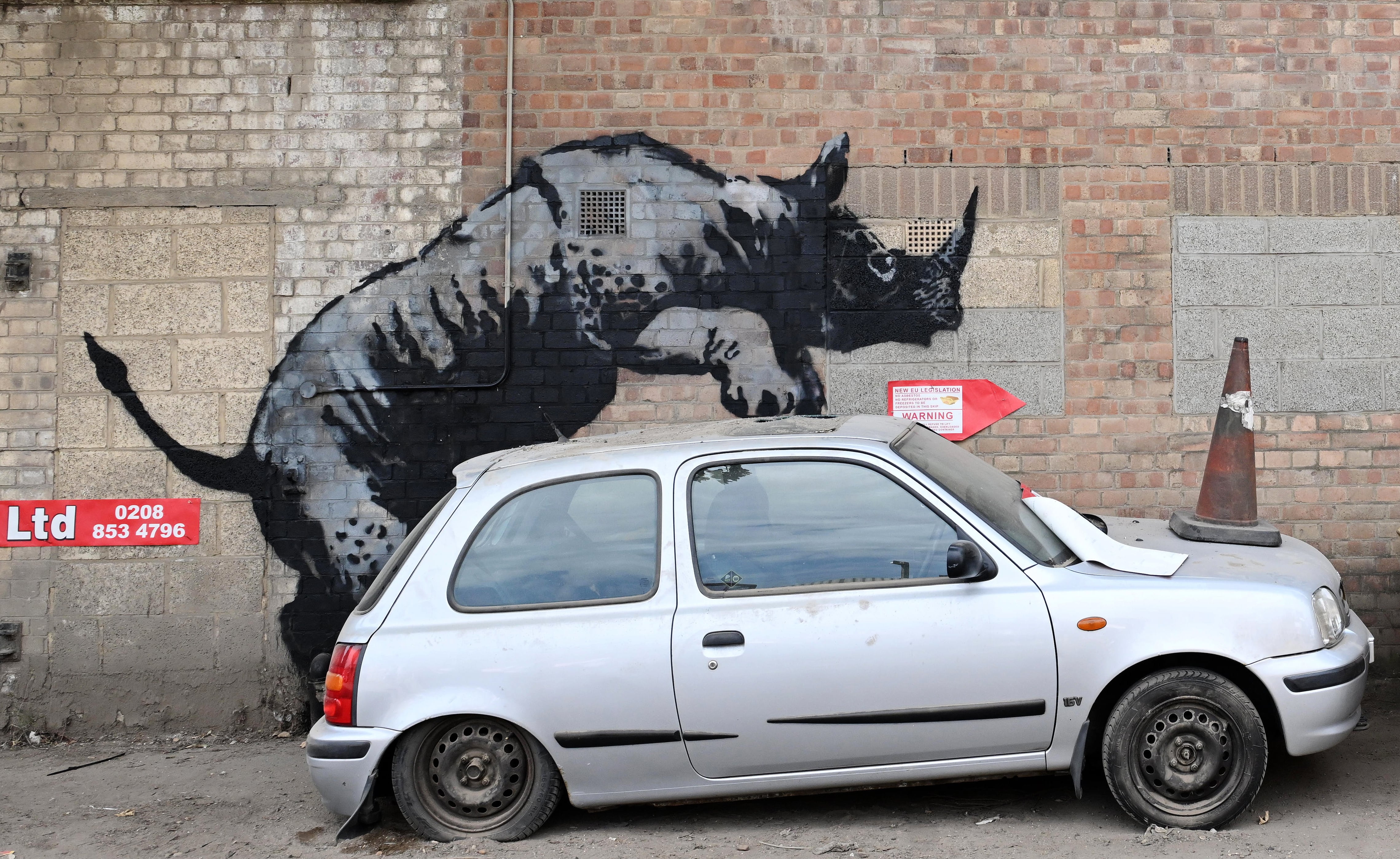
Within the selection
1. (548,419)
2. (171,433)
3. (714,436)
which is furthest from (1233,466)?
(171,433)

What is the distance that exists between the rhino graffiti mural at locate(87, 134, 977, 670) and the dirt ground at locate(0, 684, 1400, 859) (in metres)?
1.49

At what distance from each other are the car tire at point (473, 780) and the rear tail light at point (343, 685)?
9.3 inches

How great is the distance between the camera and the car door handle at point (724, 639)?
13.3ft

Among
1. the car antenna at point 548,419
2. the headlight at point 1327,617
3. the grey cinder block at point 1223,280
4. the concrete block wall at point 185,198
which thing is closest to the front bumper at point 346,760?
the car antenna at point 548,419

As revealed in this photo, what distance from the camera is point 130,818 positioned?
500 cm

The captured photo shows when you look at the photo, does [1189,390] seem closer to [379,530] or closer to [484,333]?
[484,333]

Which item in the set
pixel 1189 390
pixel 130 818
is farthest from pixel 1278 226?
pixel 130 818

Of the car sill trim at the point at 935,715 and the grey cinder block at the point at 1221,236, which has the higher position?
the grey cinder block at the point at 1221,236

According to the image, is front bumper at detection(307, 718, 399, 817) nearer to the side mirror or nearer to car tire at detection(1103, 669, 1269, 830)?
the side mirror

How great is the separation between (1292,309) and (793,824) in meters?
4.28

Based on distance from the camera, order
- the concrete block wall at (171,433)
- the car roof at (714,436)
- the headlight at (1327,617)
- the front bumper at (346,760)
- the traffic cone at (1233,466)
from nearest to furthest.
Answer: the headlight at (1327,617), the front bumper at (346,760), the car roof at (714,436), the traffic cone at (1233,466), the concrete block wall at (171,433)

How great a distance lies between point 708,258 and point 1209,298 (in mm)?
2875

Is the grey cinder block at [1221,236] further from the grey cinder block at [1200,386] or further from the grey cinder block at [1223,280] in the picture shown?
the grey cinder block at [1200,386]

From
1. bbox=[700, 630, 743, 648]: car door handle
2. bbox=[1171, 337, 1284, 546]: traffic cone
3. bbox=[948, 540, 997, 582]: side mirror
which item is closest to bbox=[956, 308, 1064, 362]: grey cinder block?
bbox=[1171, 337, 1284, 546]: traffic cone
